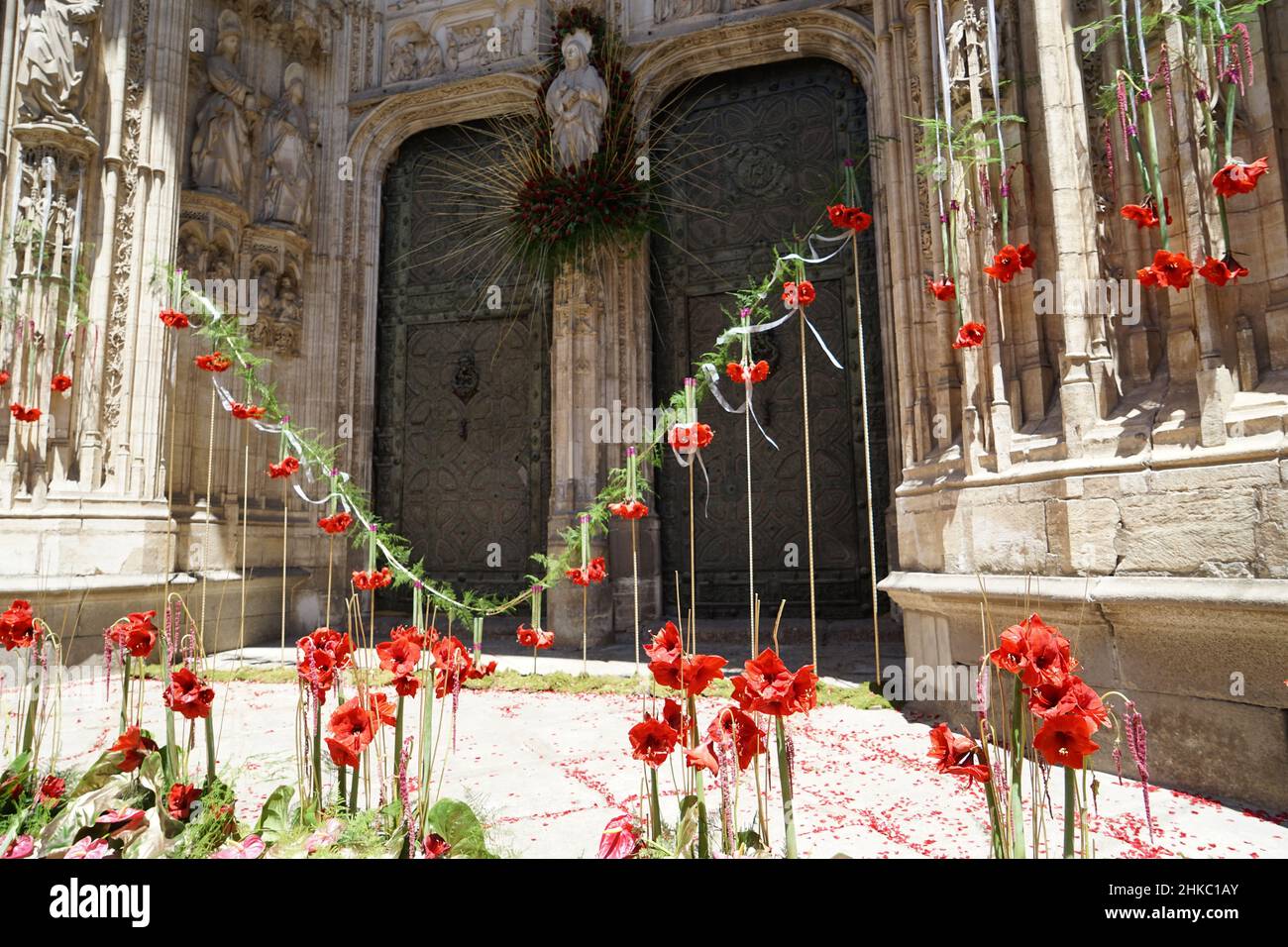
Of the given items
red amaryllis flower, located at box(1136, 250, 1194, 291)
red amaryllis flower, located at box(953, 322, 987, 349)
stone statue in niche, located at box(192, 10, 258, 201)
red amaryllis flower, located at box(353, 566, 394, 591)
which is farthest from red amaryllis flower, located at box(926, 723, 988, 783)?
stone statue in niche, located at box(192, 10, 258, 201)

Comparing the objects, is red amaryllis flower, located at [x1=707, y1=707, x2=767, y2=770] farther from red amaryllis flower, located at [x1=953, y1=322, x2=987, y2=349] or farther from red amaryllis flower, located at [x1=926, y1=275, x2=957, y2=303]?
red amaryllis flower, located at [x1=926, y1=275, x2=957, y2=303]

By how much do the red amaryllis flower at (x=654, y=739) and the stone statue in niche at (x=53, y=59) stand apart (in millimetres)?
6746

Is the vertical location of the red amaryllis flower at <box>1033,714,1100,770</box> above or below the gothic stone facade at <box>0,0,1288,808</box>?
below

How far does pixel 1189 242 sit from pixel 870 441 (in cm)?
349

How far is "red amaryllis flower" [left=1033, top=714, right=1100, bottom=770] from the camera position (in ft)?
3.85

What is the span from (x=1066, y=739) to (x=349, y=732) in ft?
4.44

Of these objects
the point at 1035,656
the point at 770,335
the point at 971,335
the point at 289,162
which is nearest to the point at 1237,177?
the point at 971,335

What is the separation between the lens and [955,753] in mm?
1366

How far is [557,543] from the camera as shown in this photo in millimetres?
6492

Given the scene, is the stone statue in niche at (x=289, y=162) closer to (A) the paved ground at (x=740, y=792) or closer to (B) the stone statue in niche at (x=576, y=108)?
(B) the stone statue in niche at (x=576, y=108)

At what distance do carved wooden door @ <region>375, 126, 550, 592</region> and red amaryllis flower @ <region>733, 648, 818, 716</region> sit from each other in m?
6.02

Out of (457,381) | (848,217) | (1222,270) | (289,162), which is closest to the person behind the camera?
(1222,270)

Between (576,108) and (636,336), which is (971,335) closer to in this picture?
(636,336)

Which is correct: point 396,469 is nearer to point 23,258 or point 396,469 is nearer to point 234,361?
point 234,361
